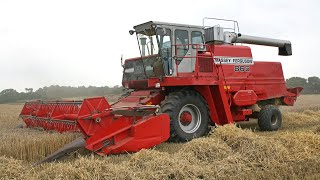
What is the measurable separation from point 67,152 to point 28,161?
29.9 inches

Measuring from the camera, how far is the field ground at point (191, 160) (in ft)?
15.5

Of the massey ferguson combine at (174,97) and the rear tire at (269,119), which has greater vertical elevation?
the massey ferguson combine at (174,97)

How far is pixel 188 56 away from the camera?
8.70m

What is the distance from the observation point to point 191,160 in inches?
214

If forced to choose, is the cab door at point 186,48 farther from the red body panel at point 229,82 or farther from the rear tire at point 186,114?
the rear tire at point 186,114

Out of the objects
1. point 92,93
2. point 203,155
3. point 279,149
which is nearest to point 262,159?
point 279,149

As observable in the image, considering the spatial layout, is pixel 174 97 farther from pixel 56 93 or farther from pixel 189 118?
pixel 56 93

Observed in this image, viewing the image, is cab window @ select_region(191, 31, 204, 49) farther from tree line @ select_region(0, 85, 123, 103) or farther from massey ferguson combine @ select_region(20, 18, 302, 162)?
tree line @ select_region(0, 85, 123, 103)

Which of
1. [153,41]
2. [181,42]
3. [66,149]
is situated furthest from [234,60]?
[66,149]

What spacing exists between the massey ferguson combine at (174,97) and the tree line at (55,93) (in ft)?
47.2

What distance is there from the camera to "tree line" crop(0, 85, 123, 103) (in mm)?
24016

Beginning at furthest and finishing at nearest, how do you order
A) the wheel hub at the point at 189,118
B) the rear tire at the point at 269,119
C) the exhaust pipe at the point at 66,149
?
the rear tire at the point at 269,119 → the wheel hub at the point at 189,118 → the exhaust pipe at the point at 66,149

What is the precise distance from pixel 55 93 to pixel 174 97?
17321 mm

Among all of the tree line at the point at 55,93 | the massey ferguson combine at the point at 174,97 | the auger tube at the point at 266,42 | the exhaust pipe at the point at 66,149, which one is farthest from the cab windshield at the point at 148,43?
the tree line at the point at 55,93
